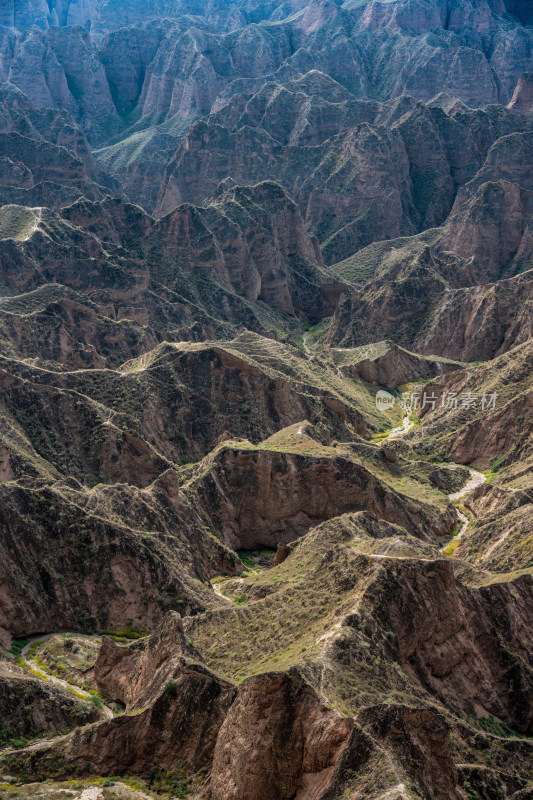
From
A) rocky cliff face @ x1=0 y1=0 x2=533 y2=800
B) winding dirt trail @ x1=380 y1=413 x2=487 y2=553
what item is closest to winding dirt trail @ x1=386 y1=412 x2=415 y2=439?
winding dirt trail @ x1=380 y1=413 x2=487 y2=553

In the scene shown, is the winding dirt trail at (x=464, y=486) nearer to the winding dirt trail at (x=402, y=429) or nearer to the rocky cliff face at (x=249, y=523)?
the winding dirt trail at (x=402, y=429)

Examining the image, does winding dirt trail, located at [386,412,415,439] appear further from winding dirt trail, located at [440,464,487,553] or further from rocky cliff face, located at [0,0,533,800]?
winding dirt trail, located at [440,464,487,553]

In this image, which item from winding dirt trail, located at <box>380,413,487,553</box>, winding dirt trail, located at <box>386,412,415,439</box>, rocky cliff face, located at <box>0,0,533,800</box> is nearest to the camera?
rocky cliff face, located at <box>0,0,533,800</box>

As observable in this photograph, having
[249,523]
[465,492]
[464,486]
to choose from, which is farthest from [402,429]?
[249,523]

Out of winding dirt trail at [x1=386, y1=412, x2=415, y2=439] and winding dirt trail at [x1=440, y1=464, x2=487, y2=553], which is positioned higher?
winding dirt trail at [x1=440, y1=464, x2=487, y2=553]

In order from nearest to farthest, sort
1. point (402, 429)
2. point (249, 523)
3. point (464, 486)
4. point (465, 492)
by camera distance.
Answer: point (249, 523)
point (465, 492)
point (464, 486)
point (402, 429)

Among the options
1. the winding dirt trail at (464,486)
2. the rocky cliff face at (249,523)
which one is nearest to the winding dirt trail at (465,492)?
the winding dirt trail at (464,486)

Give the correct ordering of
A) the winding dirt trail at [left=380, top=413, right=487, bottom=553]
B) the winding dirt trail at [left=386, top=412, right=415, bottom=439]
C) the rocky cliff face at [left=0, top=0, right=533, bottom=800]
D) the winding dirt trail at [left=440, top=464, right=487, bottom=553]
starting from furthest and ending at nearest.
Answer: the winding dirt trail at [left=386, top=412, right=415, bottom=439] → the winding dirt trail at [left=380, top=413, right=487, bottom=553] → the winding dirt trail at [left=440, top=464, right=487, bottom=553] → the rocky cliff face at [left=0, top=0, right=533, bottom=800]

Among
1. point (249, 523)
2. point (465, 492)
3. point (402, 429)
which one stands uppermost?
point (249, 523)

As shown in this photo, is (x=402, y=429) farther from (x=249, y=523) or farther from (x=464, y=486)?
(x=249, y=523)

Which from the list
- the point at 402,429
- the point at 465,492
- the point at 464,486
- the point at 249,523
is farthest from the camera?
the point at 402,429

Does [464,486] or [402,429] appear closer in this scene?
[464,486]
